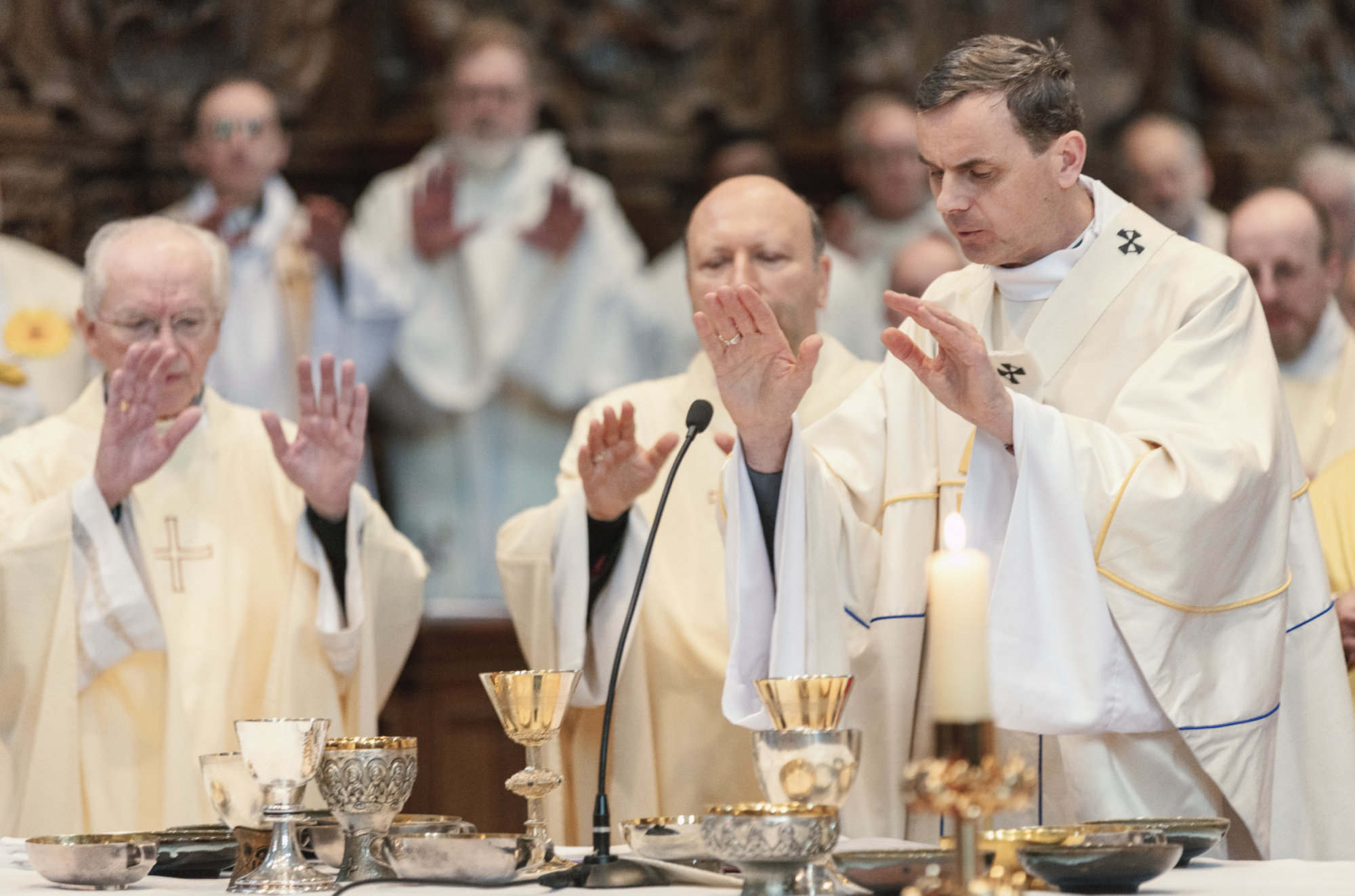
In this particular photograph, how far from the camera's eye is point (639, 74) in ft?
27.3

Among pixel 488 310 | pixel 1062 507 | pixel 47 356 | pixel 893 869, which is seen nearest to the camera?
pixel 893 869

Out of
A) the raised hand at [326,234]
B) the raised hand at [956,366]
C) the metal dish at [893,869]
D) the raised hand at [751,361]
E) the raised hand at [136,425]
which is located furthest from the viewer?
the raised hand at [326,234]

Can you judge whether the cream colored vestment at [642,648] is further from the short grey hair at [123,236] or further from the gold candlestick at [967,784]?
the gold candlestick at [967,784]

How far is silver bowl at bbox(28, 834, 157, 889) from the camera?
278cm

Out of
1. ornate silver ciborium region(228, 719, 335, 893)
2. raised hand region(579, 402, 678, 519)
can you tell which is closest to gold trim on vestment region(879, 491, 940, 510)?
raised hand region(579, 402, 678, 519)

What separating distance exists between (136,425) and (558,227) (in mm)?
3349

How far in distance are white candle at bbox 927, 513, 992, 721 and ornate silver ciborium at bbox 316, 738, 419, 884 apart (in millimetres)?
1179

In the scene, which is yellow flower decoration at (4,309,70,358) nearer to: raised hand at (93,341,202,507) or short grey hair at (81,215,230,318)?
short grey hair at (81,215,230,318)

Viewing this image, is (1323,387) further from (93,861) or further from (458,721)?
(93,861)

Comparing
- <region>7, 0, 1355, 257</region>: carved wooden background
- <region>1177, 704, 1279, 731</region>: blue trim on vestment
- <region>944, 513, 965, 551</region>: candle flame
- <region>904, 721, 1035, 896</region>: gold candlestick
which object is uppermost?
<region>7, 0, 1355, 257</region>: carved wooden background

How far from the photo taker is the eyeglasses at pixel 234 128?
6.97m

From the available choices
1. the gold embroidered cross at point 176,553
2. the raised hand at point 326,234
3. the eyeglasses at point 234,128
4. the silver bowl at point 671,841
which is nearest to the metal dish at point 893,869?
the silver bowl at point 671,841

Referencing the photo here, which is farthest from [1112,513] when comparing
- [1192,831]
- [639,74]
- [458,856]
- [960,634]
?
[639,74]

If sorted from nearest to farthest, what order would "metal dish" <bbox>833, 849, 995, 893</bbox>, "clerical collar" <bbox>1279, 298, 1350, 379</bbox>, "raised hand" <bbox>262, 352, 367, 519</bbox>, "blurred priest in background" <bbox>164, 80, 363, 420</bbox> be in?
"metal dish" <bbox>833, 849, 995, 893</bbox> < "raised hand" <bbox>262, 352, 367, 519</bbox> < "clerical collar" <bbox>1279, 298, 1350, 379</bbox> < "blurred priest in background" <bbox>164, 80, 363, 420</bbox>
